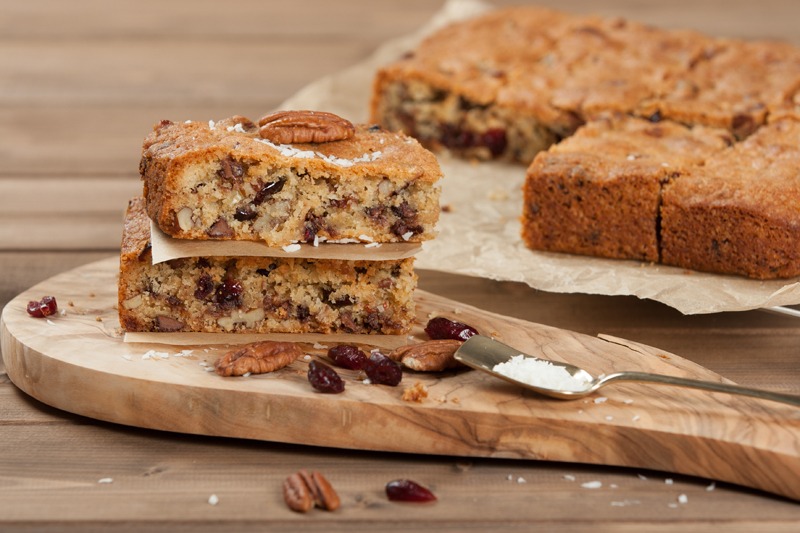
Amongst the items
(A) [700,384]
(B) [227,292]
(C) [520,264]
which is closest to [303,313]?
(B) [227,292]

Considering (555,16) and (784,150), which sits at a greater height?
(555,16)

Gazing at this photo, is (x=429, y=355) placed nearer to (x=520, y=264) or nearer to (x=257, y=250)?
(x=257, y=250)

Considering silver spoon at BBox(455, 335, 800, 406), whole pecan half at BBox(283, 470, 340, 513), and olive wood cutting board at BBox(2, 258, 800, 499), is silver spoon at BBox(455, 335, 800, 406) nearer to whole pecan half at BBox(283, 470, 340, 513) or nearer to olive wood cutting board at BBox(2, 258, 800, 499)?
olive wood cutting board at BBox(2, 258, 800, 499)

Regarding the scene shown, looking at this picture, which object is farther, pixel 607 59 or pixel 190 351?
pixel 607 59

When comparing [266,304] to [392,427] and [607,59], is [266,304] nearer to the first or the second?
[392,427]

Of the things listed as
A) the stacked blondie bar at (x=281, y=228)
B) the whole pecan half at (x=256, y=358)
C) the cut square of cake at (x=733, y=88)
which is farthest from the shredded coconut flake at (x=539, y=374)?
the cut square of cake at (x=733, y=88)

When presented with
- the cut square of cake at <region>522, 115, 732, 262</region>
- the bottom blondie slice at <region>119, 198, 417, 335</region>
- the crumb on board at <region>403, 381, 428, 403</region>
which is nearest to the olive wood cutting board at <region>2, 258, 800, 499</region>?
the crumb on board at <region>403, 381, 428, 403</region>

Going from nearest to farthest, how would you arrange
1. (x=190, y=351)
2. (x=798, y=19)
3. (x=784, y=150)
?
(x=190, y=351) < (x=784, y=150) < (x=798, y=19)

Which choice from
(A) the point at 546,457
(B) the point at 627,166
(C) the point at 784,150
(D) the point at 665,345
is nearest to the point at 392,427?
(A) the point at 546,457
